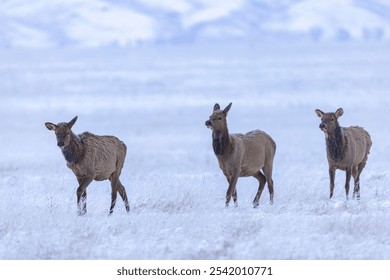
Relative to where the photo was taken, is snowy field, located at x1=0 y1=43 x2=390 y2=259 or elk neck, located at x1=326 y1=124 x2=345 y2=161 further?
elk neck, located at x1=326 y1=124 x2=345 y2=161

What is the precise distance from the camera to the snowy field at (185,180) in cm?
1102

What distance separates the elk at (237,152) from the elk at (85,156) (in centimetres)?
147

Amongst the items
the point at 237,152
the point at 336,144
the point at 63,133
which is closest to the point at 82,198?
the point at 63,133

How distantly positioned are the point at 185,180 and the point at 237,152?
17.7 ft

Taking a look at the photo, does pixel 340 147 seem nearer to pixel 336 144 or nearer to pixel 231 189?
pixel 336 144

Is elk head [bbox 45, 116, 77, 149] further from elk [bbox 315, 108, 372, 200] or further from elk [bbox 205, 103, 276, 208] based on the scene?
elk [bbox 315, 108, 372, 200]

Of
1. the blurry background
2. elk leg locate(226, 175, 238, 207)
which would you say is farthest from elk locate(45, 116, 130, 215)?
elk leg locate(226, 175, 238, 207)

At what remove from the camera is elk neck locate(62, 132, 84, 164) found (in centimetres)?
1361

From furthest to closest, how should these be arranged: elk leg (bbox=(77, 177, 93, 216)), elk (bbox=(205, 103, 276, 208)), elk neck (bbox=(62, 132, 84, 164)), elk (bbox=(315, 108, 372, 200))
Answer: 1. elk (bbox=(315, 108, 372, 200))
2. elk (bbox=(205, 103, 276, 208))
3. elk neck (bbox=(62, 132, 84, 164))
4. elk leg (bbox=(77, 177, 93, 216))

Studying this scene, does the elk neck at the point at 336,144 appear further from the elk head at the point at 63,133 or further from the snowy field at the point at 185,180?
the elk head at the point at 63,133

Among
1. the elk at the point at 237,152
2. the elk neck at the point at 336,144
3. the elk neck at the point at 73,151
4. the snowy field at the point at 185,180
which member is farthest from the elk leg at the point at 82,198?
the elk neck at the point at 336,144

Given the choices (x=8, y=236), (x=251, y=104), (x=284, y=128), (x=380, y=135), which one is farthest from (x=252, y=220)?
(x=251, y=104)

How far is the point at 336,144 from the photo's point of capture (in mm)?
15227
